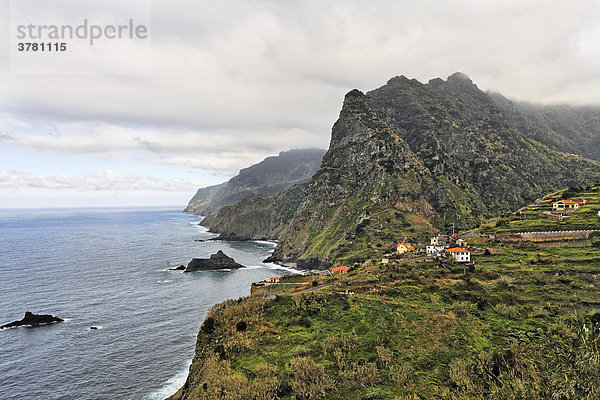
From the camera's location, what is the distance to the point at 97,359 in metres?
66.6

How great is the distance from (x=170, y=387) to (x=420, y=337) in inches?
1825

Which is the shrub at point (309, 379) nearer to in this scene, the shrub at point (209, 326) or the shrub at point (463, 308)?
the shrub at point (209, 326)

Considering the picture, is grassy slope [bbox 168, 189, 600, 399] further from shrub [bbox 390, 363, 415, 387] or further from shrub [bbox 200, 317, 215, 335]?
shrub [bbox 200, 317, 215, 335]

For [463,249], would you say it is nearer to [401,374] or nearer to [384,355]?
[384,355]

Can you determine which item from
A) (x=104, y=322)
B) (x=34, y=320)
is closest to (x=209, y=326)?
(x=104, y=322)

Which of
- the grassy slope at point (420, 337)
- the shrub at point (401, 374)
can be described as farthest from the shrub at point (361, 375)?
the shrub at point (401, 374)

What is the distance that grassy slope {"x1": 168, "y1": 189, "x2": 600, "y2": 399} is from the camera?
102 feet

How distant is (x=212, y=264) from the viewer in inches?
6142

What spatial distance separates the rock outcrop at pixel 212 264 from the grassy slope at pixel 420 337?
84590 mm

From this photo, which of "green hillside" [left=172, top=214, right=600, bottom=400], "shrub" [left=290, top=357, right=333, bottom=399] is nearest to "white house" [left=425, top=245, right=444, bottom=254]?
"green hillside" [left=172, top=214, right=600, bottom=400]

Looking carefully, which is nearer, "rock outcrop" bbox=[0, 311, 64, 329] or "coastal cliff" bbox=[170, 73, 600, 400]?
"coastal cliff" bbox=[170, 73, 600, 400]

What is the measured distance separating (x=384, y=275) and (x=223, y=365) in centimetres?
5135

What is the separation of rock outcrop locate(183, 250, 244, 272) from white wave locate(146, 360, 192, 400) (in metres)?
92.7

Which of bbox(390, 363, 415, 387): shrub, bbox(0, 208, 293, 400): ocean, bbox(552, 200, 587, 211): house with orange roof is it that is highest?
bbox(552, 200, 587, 211): house with orange roof
